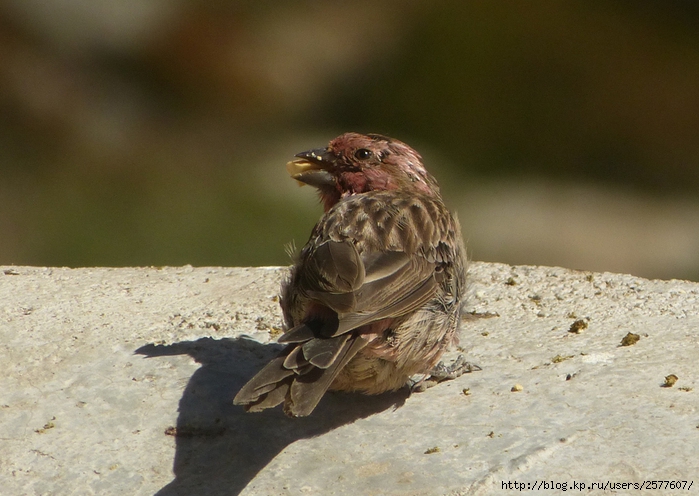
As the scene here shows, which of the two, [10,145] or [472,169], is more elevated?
[10,145]

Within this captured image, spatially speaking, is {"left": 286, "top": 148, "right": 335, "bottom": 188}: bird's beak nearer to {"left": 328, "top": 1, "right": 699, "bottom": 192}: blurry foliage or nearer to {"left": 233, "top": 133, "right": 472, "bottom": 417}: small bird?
{"left": 233, "top": 133, "right": 472, "bottom": 417}: small bird

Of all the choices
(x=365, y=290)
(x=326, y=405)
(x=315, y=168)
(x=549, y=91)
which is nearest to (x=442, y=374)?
(x=326, y=405)

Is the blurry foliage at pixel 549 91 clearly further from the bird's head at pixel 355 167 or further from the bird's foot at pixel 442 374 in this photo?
the bird's foot at pixel 442 374

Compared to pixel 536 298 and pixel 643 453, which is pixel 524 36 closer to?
pixel 536 298

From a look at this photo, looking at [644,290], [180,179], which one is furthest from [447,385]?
[180,179]

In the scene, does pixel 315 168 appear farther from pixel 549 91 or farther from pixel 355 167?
pixel 549 91

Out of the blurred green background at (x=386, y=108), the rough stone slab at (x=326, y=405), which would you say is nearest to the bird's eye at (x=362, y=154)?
the rough stone slab at (x=326, y=405)
